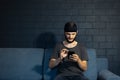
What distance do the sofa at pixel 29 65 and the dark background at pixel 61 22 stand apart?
0.47 metres

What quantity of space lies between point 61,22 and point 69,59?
121 cm

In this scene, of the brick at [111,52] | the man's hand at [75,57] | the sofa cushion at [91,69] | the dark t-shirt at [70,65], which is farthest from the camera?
the brick at [111,52]

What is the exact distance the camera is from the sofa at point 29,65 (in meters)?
3.68

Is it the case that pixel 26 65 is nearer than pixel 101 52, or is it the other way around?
pixel 26 65

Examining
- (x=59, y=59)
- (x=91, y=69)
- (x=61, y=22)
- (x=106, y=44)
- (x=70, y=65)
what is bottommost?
(x=91, y=69)

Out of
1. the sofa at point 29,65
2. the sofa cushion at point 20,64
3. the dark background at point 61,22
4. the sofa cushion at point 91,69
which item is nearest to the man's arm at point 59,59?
the sofa at point 29,65

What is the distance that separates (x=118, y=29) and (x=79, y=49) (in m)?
1.20

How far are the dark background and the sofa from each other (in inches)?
18.5

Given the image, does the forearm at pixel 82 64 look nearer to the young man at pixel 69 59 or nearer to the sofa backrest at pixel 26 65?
the young man at pixel 69 59

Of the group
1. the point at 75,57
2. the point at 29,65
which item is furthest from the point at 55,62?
the point at 29,65

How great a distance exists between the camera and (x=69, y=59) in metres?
3.19

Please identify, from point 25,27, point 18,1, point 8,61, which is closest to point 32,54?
point 8,61

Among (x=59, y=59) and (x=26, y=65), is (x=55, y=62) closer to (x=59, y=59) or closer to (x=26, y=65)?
(x=59, y=59)

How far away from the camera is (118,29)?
4.19 m
